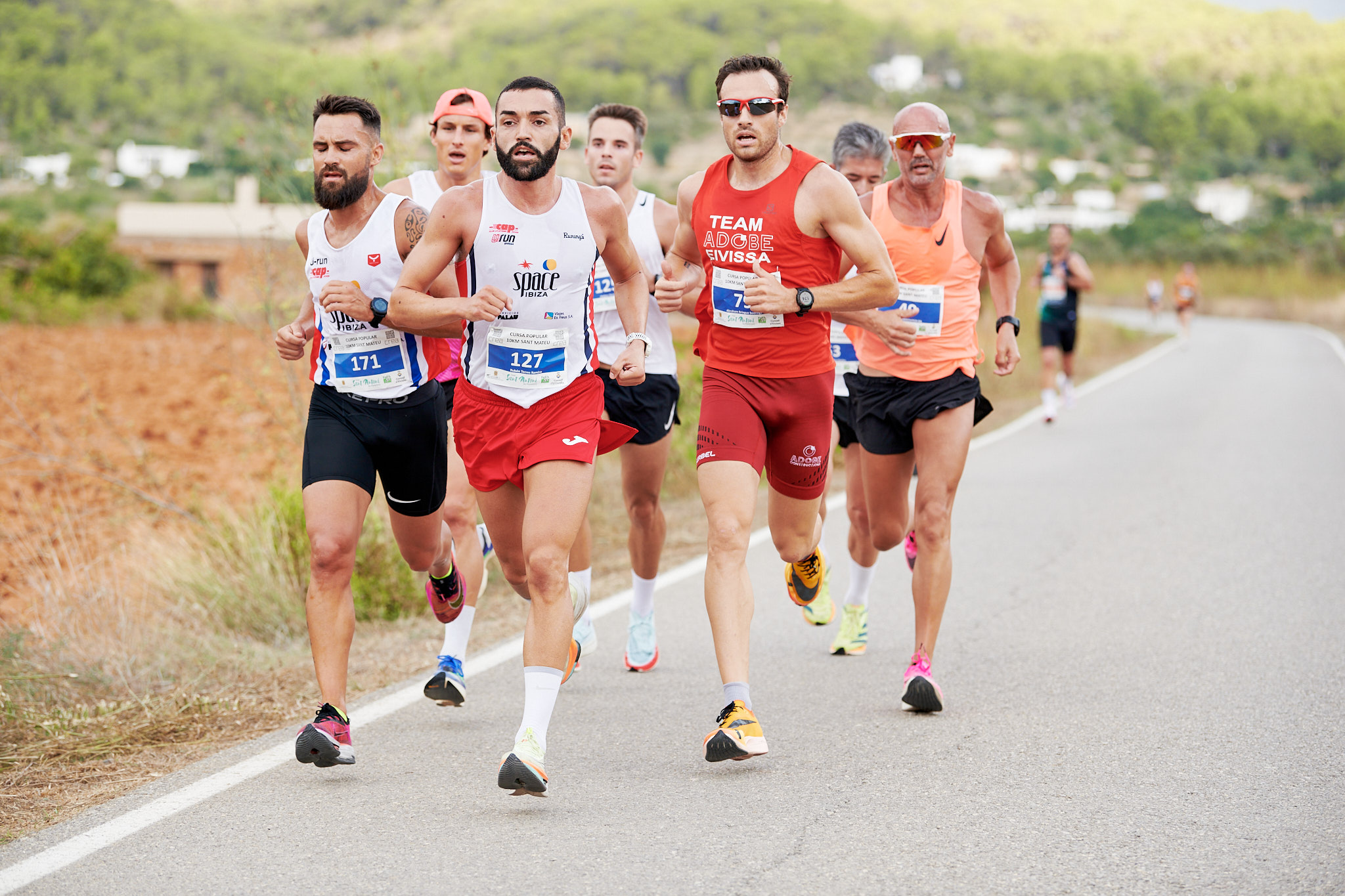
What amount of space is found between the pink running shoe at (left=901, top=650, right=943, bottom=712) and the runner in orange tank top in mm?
34

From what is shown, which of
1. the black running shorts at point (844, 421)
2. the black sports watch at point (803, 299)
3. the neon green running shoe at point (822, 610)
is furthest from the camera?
the black running shorts at point (844, 421)

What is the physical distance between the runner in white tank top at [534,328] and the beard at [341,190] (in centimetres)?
43

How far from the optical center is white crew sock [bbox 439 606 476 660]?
5.80 meters

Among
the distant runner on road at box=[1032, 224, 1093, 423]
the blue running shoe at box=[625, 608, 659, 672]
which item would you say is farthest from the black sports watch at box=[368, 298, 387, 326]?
the distant runner on road at box=[1032, 224, 1093, 423]

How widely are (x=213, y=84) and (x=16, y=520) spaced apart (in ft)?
526

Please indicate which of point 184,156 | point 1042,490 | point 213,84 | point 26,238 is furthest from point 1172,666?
point 213,84

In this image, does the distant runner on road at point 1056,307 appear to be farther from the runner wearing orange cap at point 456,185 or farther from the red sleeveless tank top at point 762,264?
the red sleeveless tank top at point 762,264

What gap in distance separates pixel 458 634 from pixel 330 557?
1080 mm

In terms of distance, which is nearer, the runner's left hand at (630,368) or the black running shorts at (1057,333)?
the runner's left hand at (630,368)

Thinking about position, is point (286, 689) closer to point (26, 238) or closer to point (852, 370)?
point (852, 370)

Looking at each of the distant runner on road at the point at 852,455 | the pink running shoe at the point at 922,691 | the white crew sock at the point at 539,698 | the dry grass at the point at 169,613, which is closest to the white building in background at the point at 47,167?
the dry grass at the point at 169,613

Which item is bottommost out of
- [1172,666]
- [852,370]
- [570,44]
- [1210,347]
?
[1210,347]

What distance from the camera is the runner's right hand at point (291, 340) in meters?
5.28

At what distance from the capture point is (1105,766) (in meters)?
4.90
